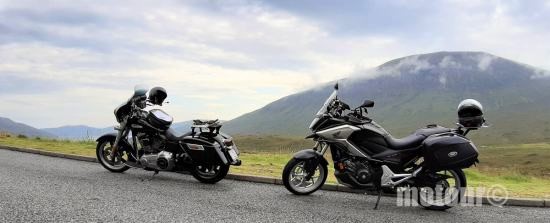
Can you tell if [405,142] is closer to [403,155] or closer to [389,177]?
[403,155]

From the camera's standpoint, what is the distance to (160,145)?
37.2ft

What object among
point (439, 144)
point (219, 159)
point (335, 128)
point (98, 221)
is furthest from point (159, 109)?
point (439, 144)

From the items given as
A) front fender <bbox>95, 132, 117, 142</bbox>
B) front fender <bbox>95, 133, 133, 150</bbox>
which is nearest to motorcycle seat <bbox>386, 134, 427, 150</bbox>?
front fender <bbox>95, 133, 133, 150</bbox>

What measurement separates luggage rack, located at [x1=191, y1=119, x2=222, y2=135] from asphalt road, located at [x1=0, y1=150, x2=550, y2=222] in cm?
113

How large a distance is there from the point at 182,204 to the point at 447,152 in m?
4.47

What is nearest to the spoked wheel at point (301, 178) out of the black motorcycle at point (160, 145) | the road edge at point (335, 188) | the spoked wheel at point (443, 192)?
the road edge at point (335, 188)

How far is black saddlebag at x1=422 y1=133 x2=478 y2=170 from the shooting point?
8766mm

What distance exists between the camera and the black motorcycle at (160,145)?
10773mm

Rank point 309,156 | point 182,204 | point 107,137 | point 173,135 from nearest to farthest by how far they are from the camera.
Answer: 1. point 182,204
2. point 309,156
3. point 173,135
4. point 107,137

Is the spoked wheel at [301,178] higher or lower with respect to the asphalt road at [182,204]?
higher

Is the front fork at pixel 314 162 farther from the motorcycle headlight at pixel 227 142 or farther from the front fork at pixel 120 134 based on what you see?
the front fork at pixel 120 134

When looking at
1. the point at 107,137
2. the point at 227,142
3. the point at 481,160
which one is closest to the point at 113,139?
the point at 107,137

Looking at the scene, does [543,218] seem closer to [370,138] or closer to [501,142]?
[370,138]

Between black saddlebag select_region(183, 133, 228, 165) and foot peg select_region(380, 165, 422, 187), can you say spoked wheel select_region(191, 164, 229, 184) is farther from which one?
foot peg select_region(380, 165, 422, 187)
